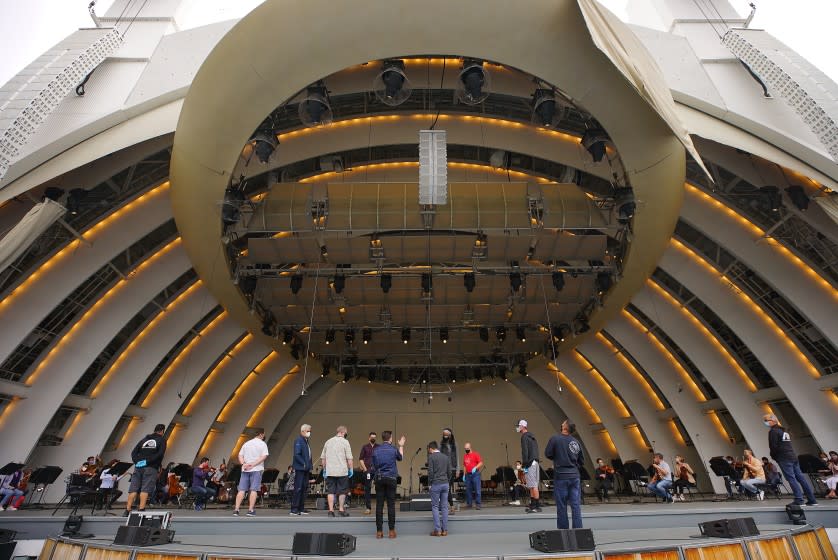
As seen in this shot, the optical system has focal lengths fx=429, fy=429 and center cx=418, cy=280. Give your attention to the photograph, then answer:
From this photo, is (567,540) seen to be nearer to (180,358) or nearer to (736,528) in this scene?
(736,528)

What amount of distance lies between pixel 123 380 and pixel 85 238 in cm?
554

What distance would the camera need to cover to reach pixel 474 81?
7770 millimetres

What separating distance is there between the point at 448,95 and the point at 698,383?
48.9ft

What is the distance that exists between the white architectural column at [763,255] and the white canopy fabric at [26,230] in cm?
1534

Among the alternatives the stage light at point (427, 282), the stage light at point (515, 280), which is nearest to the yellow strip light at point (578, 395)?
the stage light at point (515, 280)

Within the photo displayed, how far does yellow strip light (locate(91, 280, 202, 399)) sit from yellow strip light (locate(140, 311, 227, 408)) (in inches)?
66.0

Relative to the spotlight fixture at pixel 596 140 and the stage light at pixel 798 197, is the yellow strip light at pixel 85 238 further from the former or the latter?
the stage light at pixel 798 197

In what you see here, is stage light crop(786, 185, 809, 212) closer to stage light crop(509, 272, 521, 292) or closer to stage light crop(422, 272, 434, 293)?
stage light crop(509, 272, 521, 292)

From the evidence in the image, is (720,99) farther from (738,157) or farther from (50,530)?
(50,530)

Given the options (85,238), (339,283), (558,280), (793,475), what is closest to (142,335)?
(85,238)

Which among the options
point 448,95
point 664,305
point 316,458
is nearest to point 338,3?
point 448,95

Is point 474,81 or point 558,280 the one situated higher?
point 474,81

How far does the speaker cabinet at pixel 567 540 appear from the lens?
4.63 meters

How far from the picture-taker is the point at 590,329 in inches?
624
